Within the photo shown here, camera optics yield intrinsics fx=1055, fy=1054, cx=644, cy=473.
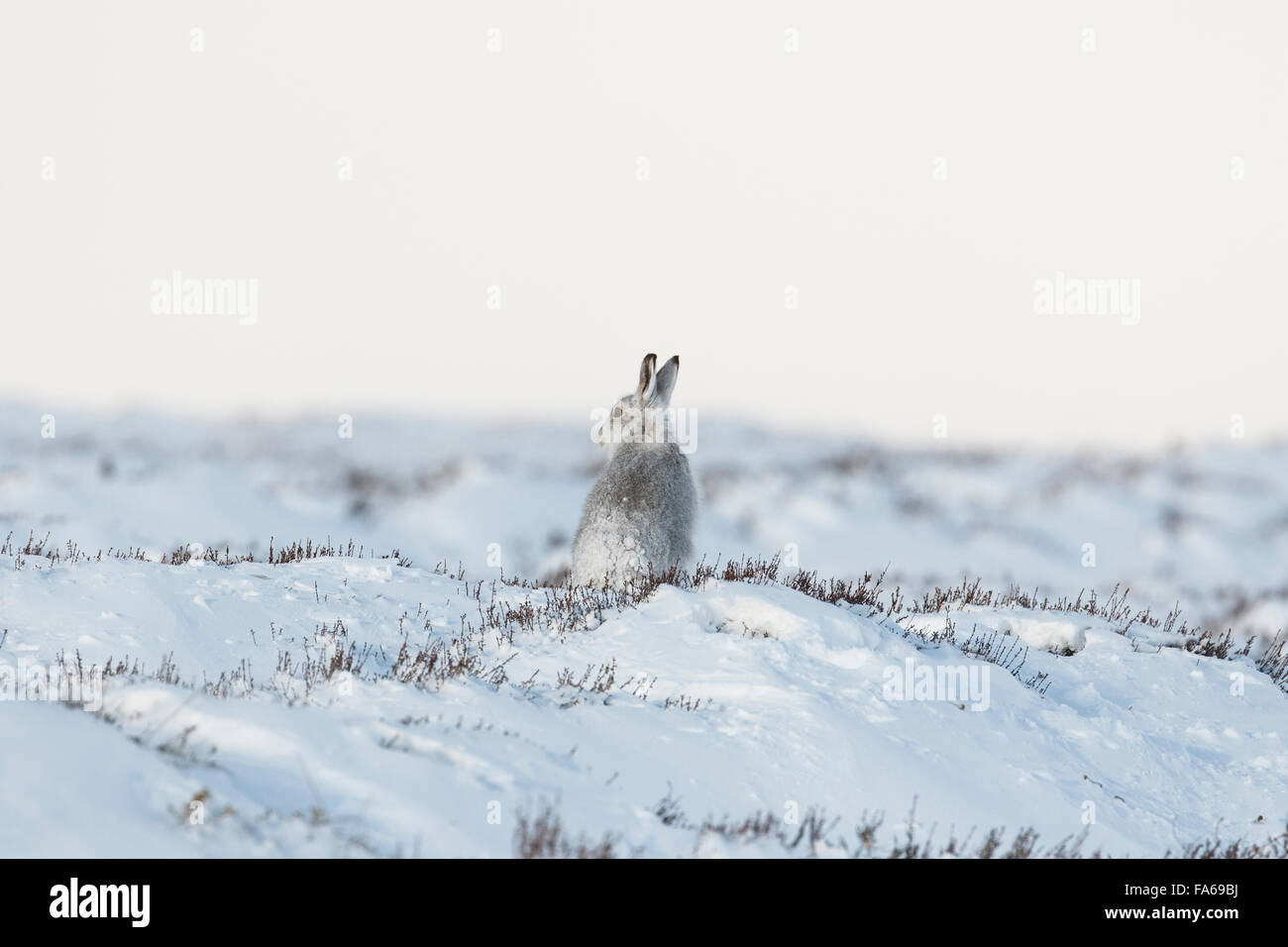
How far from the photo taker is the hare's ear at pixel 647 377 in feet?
33.4

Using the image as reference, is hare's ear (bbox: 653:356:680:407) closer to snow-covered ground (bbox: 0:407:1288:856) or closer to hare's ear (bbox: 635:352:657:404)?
hare's ear (bbox: 635:352:657:404)

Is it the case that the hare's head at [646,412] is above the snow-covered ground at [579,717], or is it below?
above

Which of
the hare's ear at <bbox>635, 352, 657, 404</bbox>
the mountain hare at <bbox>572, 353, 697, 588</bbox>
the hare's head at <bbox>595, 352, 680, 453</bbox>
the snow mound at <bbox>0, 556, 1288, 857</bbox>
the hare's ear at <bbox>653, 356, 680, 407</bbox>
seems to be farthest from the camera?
the hare's ear at <bbox>653, 356, 680, 407</bbox>

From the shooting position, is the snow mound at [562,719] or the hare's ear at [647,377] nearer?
the snow mound at [562,719]

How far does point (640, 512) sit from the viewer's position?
9.58 metres

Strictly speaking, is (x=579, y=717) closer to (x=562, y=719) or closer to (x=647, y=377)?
(x=562, y=719)

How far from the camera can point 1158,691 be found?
8.82m

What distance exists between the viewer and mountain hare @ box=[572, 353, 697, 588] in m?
9.57

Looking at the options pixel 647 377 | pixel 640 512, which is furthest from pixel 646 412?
pixel 640 512

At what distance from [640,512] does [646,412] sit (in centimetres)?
132

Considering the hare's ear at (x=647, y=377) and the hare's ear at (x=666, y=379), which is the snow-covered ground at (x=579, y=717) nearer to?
the hare's ear at (x=647, y=377)

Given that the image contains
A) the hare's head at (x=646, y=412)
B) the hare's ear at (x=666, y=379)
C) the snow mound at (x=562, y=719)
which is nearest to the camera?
the snow mound at (x=562, y=719)

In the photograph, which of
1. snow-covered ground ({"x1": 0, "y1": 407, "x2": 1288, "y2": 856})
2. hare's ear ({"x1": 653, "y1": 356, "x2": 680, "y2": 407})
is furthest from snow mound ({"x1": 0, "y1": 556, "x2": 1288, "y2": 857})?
hare's ear ({"x1": 653, "y1": 356, "x2": 680, "y2": 407})

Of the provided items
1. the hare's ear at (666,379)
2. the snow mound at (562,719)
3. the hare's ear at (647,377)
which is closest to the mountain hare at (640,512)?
the hare's ear at (647,377)
